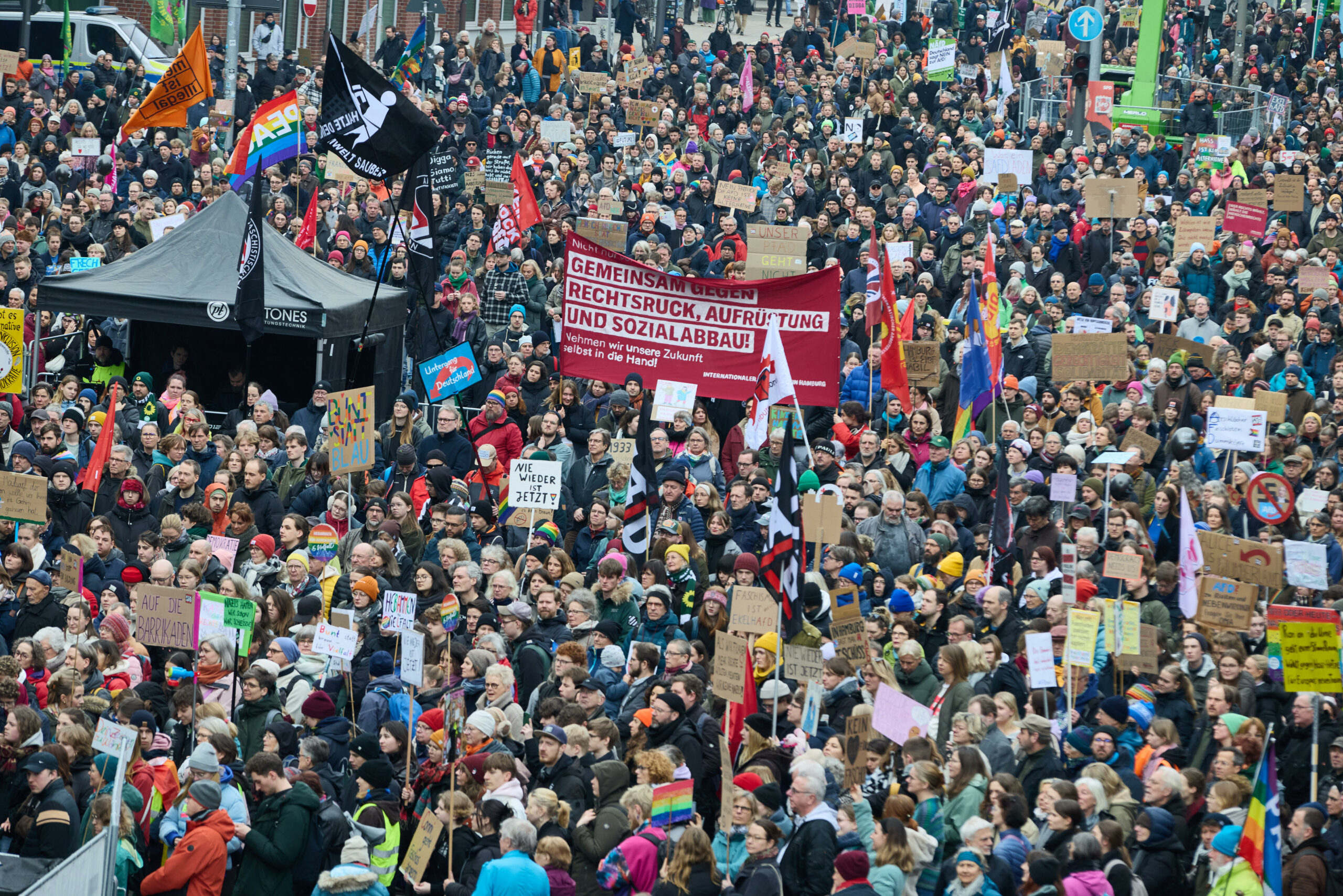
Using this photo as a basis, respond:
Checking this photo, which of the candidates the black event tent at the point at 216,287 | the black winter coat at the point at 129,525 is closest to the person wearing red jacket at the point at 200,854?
the black winter coat at the point at 129,525

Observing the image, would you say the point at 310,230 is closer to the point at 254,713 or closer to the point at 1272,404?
the point at 1272,404

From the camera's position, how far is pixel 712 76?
31.8 meters

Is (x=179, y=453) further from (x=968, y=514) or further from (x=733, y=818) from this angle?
(x=733, y=818)

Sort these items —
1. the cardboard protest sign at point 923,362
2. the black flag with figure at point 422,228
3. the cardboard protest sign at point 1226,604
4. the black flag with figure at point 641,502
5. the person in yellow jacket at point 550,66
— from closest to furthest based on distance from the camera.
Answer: the cardboard protest sign at point 1226,604 → the black flag with figure at point 641,502 → the cardboard protest sign at point 923,362 → the black flag with figure at point 422,228 → the person in yellow jacket at point 550,66

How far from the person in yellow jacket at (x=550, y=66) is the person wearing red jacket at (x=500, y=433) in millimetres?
17897

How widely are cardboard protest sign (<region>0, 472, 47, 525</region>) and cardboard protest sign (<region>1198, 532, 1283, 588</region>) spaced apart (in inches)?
304

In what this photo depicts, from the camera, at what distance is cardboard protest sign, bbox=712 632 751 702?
962 centimetres

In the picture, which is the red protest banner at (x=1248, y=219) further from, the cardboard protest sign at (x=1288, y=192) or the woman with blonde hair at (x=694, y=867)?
the woman with blonde hair at (x=694, y=867)

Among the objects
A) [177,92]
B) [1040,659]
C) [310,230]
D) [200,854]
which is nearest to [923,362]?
[1040,659]

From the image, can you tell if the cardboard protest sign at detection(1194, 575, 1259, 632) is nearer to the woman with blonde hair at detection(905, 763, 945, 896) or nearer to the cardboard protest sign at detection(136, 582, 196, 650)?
the woman with blonde hair at detection(905, 763, 945, 896)

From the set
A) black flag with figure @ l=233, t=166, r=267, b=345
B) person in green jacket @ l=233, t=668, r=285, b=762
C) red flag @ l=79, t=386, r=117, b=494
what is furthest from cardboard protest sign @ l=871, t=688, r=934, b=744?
black flag with figure @ l=233, t=166, r=267, b=345

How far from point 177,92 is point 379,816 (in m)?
14.9

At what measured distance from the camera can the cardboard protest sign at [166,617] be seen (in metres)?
10.4

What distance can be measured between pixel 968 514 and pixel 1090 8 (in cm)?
1564
